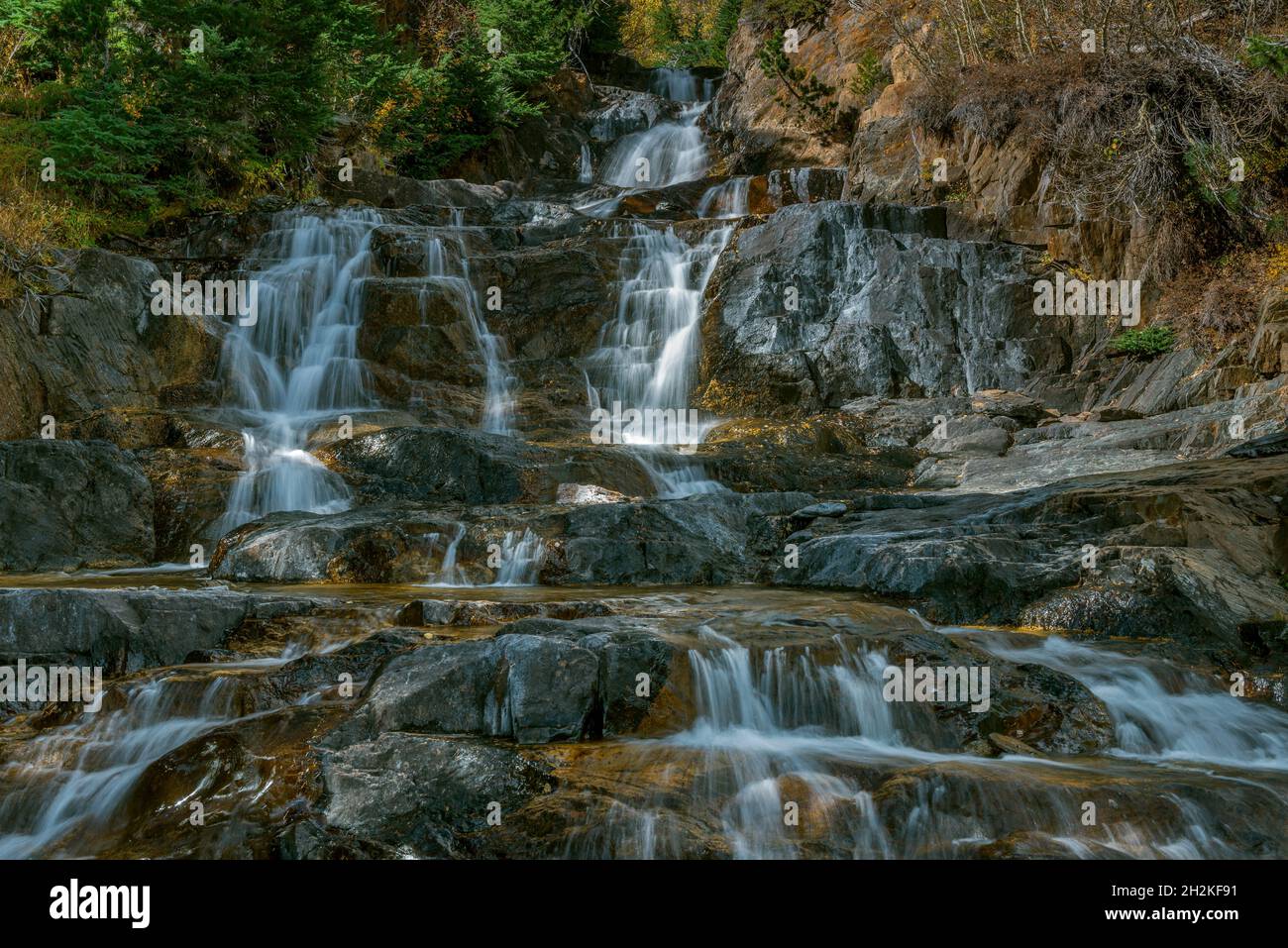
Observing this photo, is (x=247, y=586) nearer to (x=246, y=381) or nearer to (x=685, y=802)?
(x=685, y=802)

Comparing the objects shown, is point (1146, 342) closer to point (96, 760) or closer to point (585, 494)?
point (585, 494)

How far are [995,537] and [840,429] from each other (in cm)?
511

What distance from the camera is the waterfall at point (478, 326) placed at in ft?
45.2

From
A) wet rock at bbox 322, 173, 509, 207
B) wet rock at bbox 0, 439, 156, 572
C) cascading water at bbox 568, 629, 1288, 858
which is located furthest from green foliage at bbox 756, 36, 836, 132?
cascading water at bbox 568, 629, 1288, 858

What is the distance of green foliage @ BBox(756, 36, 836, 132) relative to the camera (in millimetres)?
22203

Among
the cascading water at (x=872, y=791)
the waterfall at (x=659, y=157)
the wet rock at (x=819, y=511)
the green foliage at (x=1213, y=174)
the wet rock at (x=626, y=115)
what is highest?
the wet rock at (x=626, y=115)

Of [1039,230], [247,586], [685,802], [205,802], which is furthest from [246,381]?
[1039,230]

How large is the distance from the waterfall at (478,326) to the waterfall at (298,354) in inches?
42.1

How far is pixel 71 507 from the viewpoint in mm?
9383

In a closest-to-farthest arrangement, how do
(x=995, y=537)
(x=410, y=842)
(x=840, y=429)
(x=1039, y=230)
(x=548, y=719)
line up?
1. (x=410, y=842)
2. (x=548, y=719)
3. (x=995, y=537)
4. (x=840, y=429)
5. (x=1039, y=230)

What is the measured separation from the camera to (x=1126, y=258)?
47.8 ft

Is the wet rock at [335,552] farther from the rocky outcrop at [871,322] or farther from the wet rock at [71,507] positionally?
the rocky outcrop at [871,322]

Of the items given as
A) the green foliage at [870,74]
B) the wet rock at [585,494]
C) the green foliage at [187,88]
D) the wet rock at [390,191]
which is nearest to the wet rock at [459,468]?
the wet rock at [585,494]

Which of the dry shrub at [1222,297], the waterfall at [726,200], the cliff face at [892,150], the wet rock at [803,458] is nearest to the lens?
the wet rock at [803,458]
